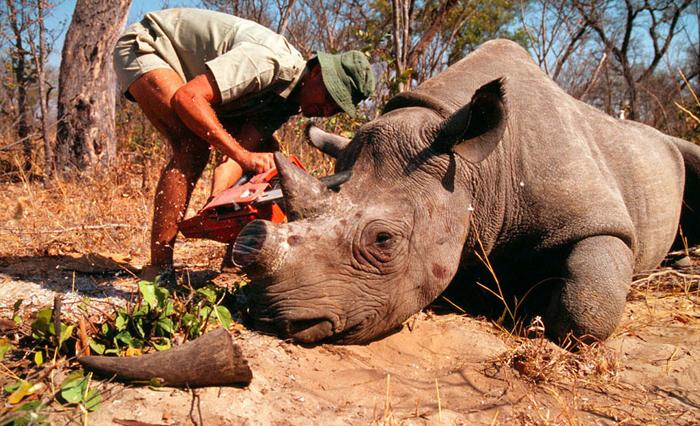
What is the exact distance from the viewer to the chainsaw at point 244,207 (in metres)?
3.69

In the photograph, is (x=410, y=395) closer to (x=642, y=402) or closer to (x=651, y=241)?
(x=642, y=402)

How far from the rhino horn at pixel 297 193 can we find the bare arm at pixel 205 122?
32.2 inches

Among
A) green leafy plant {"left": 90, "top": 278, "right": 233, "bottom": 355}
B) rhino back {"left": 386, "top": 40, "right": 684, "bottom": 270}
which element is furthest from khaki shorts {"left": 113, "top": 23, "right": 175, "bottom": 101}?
green leafy plant {"left": 90, "top": 278, "right": 233, "bottom": 355}

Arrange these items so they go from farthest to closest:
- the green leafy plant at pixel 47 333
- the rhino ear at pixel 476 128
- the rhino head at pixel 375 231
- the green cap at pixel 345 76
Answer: the green cap at pixel 345 76 → the rhino ear at pixel 476 128 → the rhino head at pixel 375 231 → the green leafy plant at pixel 47 333

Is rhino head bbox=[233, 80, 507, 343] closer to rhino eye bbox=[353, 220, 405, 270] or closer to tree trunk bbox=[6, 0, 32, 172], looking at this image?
rhino eye bbox=[353, 220, 405, 270]

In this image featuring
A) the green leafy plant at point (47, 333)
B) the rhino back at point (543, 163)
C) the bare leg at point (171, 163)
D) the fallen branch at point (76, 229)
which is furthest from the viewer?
the fallen branch at point (76, 229)

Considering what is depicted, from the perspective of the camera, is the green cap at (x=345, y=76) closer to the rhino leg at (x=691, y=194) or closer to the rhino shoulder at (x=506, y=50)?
the rhino shoulder at (x=506, y=50)

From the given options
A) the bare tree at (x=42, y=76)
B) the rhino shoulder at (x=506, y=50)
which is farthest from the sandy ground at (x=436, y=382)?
the bare tree at (x=42, y=76)

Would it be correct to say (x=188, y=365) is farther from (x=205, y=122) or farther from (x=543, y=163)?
(x=543, y=163)

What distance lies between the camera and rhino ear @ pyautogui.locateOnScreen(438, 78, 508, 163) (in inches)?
138

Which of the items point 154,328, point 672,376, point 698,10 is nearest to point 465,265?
point 672,376

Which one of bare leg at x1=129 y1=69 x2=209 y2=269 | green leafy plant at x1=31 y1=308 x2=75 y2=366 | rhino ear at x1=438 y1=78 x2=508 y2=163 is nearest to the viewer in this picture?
green leafy plant at x1=31 y1=308 x2=75 y2=366

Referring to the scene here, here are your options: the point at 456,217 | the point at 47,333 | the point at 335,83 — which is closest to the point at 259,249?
the point at 47,333

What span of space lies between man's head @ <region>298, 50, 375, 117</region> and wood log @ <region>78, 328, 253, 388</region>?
262 cm
